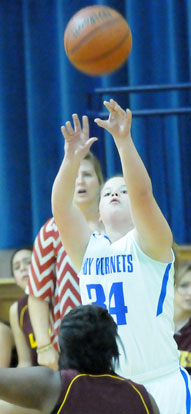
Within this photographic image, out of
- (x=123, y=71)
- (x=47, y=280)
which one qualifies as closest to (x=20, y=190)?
(x=123, y=71)

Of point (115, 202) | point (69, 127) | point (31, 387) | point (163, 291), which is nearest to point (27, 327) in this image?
point (115, 202)

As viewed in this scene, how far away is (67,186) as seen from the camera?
2922 millimetres

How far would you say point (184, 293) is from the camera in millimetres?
4414

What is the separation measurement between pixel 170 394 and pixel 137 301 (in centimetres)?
35

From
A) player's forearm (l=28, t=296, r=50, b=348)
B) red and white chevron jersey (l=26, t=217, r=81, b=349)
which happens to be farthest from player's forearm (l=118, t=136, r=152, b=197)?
player's forearm (l=28, t=296, r=50, b=348)

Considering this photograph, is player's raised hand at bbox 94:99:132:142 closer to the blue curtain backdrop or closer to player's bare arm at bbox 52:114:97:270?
player's bare arm at bbox 52:114:97:270

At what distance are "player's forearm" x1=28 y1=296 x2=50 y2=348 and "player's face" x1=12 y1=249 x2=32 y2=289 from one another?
83 centimetres

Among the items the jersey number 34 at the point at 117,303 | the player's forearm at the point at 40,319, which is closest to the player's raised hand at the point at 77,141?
the jersey number 34 at the point at 117,303

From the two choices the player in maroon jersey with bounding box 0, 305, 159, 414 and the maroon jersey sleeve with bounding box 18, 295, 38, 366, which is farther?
the maroon jersey sleeve with bounding box 18, 295, 38, 366

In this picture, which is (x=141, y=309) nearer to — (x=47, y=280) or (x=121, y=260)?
(x=121, y=260)

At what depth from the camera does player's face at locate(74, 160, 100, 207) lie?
3.91m

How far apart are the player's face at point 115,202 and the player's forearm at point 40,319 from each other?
1076 mm

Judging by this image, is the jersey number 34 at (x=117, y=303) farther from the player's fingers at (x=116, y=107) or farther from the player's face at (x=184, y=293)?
the player's face at (x=184, y=293)

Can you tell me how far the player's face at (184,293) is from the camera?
437 centimetres
